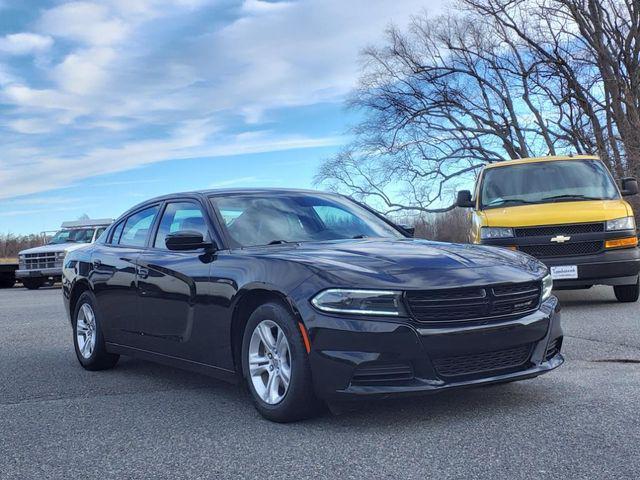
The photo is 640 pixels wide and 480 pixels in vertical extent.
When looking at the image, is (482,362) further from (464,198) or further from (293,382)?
(464,198)

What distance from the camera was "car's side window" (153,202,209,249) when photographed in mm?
5545

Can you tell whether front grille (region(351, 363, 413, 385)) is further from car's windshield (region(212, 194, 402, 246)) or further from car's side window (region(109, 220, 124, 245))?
car's side window (region(109, 220, 124, 245))

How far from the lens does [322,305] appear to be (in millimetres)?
4145

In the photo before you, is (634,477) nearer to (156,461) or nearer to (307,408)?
(307,408)

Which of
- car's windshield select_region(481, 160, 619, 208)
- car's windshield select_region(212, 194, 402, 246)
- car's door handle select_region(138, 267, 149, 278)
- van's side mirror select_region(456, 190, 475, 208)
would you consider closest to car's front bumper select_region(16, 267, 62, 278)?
van's side mirror select_region(456, 190, 475, 208)

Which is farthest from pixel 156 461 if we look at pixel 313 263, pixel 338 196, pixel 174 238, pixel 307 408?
pixel 338 196

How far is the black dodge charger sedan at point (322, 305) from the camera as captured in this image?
407 centimetres

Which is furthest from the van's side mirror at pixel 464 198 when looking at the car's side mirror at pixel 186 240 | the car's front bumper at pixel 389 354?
the car's front bumper at pixel 389 354

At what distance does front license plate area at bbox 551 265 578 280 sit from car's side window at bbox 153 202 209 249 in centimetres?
527

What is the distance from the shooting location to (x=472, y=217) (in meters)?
10.8

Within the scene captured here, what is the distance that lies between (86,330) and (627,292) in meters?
6.94

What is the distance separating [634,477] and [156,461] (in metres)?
2.25

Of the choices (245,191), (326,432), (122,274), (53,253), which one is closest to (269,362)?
(326,432)

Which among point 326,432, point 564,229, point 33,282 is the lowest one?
point 326,432
